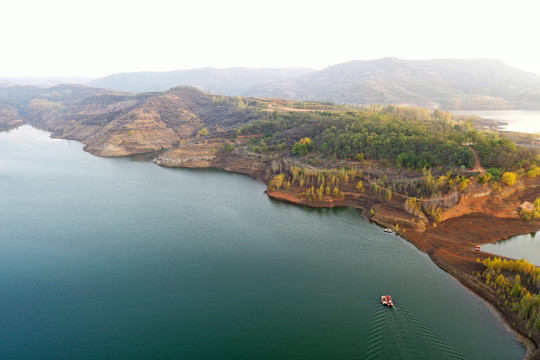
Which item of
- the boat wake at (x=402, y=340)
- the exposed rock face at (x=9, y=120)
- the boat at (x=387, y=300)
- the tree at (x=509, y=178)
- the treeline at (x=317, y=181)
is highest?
the exposed rock face at (x=9, y=120)

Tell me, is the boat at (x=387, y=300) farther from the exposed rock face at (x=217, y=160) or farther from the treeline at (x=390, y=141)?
the exposed rock face at (x=217, y=160)

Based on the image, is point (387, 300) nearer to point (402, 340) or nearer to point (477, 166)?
point (402, 340)

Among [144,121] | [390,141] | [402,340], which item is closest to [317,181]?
[390,141]

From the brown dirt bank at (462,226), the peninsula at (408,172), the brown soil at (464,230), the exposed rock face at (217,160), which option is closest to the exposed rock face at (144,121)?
the peninsula at (408,172)

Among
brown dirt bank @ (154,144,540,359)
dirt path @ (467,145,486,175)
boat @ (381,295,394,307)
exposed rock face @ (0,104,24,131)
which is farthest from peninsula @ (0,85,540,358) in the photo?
exposed rock face @ (0,104,24,131)

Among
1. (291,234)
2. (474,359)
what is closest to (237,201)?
(291,234)

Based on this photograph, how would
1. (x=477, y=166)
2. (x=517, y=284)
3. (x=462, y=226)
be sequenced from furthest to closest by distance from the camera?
1. (x=477, y=166)
2. (x=462, y=226)
3. (x=517, y=284)
